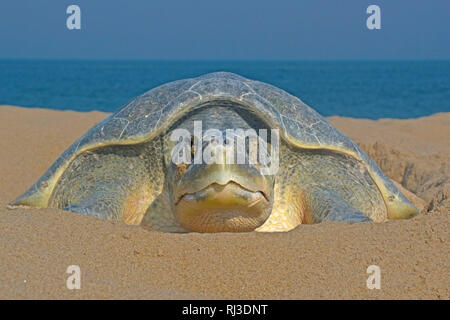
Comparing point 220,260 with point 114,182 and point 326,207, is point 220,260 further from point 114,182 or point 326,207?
point 114,182

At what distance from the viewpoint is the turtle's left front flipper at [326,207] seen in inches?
124

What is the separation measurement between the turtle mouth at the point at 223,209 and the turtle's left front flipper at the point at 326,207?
46 cm

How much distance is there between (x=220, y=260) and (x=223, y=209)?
0.48 metres

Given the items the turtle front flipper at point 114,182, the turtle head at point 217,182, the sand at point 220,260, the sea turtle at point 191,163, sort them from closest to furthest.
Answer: the sand at point 220,260 → the turtle head at point 217,182 → the sea turtle at point 191,163 → the turtle front flipper at point 114,182

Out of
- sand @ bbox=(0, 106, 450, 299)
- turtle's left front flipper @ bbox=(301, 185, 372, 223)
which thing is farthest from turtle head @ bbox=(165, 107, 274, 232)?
turtle's left front flipper @ bbox=(301, 185, 372, 223)

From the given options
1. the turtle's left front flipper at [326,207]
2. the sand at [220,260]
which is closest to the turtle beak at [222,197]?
the sand at [220,260]

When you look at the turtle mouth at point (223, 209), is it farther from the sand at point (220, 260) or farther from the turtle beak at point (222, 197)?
the sand at point (220, 260)

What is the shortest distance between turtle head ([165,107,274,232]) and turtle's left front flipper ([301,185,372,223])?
0.47 m

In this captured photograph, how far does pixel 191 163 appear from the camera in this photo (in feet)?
9.70

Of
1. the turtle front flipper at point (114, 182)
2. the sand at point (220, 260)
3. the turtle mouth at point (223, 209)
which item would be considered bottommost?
the sand at point (220, 260)

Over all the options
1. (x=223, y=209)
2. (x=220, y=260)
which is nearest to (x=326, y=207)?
(x=223, y=209)

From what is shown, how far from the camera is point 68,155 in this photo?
4.02 meters
